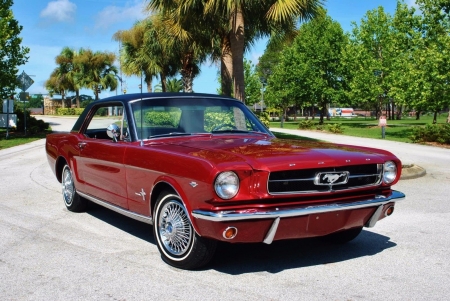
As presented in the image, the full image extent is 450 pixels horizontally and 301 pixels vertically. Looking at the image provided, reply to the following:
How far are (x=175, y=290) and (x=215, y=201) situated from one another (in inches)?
29.0

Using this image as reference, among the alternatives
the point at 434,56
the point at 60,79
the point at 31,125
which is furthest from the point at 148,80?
the point at 60,79

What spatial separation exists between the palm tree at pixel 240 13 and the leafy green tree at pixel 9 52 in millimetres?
9302

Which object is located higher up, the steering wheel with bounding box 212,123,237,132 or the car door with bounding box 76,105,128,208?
the steering wheel with bounding box 212,123,237,132

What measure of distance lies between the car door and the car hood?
60cm

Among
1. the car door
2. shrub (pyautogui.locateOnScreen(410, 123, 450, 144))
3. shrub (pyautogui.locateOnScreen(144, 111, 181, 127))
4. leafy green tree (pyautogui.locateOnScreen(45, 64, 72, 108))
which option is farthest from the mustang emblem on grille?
leafy green tree (pyautogui.locateOnScreen(45, 64, 72, 108))

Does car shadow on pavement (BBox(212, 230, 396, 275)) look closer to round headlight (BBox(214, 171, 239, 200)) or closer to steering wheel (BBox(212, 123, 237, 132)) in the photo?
round headlight (BBox(214, 171, 239, 200))

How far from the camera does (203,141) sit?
5.01 meters

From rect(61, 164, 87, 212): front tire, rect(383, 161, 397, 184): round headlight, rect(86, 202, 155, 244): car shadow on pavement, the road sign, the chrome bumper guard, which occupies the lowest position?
rect(86, 202, 155, 244): car shadow on pavement

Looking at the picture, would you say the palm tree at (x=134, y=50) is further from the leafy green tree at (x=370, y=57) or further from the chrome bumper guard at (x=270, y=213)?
the chrome bumper guard at (x=270, y=213)

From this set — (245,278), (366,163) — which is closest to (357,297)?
(245,278)

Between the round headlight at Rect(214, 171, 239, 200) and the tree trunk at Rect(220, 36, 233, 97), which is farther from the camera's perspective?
the tree trunk at Rect(220, 36, 233, 97)

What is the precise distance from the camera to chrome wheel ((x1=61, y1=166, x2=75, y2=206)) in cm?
682

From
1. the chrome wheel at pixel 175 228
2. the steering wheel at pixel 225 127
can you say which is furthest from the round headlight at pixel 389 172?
the chrome wheel at pixel 175 228

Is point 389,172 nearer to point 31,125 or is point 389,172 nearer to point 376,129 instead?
point 31,125
